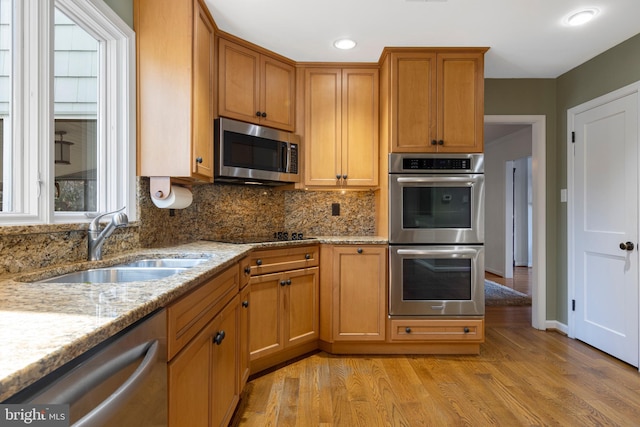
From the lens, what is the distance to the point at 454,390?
2.28m

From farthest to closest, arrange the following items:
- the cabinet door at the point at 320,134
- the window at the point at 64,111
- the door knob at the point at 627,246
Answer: the cabinet door at the point at 320,134, the door knob at the point at 627,246, the window at the point at 64,111

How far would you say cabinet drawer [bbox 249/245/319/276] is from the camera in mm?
2436

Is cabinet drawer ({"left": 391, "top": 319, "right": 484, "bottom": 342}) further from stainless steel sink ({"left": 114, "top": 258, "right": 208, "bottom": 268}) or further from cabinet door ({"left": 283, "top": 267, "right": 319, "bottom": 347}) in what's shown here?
stainless steel sink ({"left": 114, "top": 258, "right": 208, "bottom": 268})

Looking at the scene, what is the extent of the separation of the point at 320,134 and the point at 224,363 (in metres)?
2.04

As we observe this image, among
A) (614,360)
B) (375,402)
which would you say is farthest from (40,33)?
(614,360)

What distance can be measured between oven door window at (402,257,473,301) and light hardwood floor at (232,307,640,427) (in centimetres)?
50

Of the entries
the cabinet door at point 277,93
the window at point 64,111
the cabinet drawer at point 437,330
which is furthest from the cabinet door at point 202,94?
the cabinet drawer at point 437,330

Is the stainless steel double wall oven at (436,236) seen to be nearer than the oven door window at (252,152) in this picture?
No

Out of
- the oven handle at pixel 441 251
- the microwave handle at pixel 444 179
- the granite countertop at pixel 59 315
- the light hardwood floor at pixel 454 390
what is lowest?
the light hardwood floor at pixel 454 390

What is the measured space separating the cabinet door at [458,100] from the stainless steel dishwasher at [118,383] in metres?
2.52

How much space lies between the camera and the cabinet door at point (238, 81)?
8.39 ft

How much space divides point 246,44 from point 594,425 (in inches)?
130

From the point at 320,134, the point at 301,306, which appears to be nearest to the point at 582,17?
the point at 320,134

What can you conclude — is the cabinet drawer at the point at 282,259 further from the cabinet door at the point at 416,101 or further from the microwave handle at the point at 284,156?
the cabinet door at the point at 416,101
